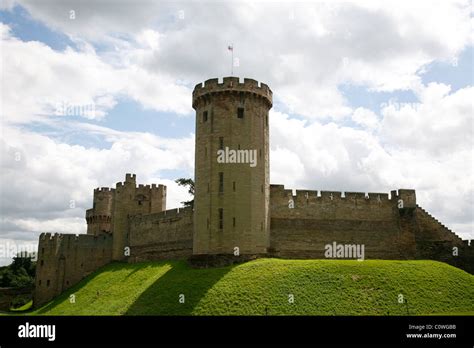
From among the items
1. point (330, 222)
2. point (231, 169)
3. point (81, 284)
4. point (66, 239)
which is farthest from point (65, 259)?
point (330, 222)

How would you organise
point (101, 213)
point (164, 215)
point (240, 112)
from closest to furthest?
point (240, 112) → point (164, 215) → point (101, 213)

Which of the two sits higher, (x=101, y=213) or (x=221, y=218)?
(x=101, y=213)

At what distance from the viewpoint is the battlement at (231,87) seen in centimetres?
3694

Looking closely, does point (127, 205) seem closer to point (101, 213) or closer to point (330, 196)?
point (101, 213)

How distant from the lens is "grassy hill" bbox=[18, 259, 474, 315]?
2867 centimetres

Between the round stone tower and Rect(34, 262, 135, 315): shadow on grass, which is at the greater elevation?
the round stone tower

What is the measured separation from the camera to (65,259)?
185 ft

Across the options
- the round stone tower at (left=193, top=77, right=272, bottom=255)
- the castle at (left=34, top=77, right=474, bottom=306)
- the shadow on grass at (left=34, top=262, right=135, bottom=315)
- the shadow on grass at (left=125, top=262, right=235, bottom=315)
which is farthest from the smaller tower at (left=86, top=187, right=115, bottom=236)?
the round stone tower at (left=193, top=77, right=272, bottom=255)

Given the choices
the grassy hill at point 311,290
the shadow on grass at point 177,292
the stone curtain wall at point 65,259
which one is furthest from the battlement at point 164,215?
the grassy hill at point 311,290

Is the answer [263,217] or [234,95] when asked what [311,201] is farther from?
[234,95]

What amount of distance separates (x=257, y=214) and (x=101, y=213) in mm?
33806

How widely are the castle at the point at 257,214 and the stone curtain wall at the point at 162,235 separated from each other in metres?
0.10

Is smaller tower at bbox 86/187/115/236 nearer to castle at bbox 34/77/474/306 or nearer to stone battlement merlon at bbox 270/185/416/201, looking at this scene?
castle at bbox 34/77/474/306

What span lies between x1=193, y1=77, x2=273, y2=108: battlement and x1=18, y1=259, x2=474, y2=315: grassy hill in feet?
39.6
